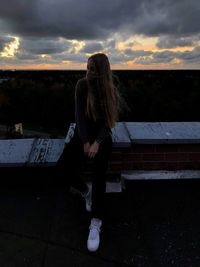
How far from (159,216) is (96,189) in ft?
1.82

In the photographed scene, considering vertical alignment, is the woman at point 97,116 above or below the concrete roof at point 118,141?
above

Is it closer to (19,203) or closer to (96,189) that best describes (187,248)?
(96,189)

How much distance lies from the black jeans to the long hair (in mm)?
193

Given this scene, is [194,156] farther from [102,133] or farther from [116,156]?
[102,133]

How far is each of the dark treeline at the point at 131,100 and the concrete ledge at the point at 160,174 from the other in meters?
39.4

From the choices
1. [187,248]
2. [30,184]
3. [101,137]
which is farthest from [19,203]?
A: [187,248]

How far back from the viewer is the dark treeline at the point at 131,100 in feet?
158

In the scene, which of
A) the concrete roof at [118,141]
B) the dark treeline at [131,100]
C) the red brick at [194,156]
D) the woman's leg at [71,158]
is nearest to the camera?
the woman's leg at [71,158]

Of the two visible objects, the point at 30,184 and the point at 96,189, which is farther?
the point at 30,184

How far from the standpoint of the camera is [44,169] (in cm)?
321

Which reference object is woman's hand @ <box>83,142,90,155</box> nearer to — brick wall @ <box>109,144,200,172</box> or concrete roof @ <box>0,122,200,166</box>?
concrete roof @ <box>0,122,200,166</box>

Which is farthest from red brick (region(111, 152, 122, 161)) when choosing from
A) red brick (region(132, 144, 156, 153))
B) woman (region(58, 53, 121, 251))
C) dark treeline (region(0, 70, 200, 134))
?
dark treeline (region(0, 70, 200, 134))

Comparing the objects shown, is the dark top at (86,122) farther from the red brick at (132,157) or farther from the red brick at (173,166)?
the red brick at (173,166)

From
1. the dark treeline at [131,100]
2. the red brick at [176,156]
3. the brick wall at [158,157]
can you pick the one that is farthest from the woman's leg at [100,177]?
the dark treeline at [131,100]
